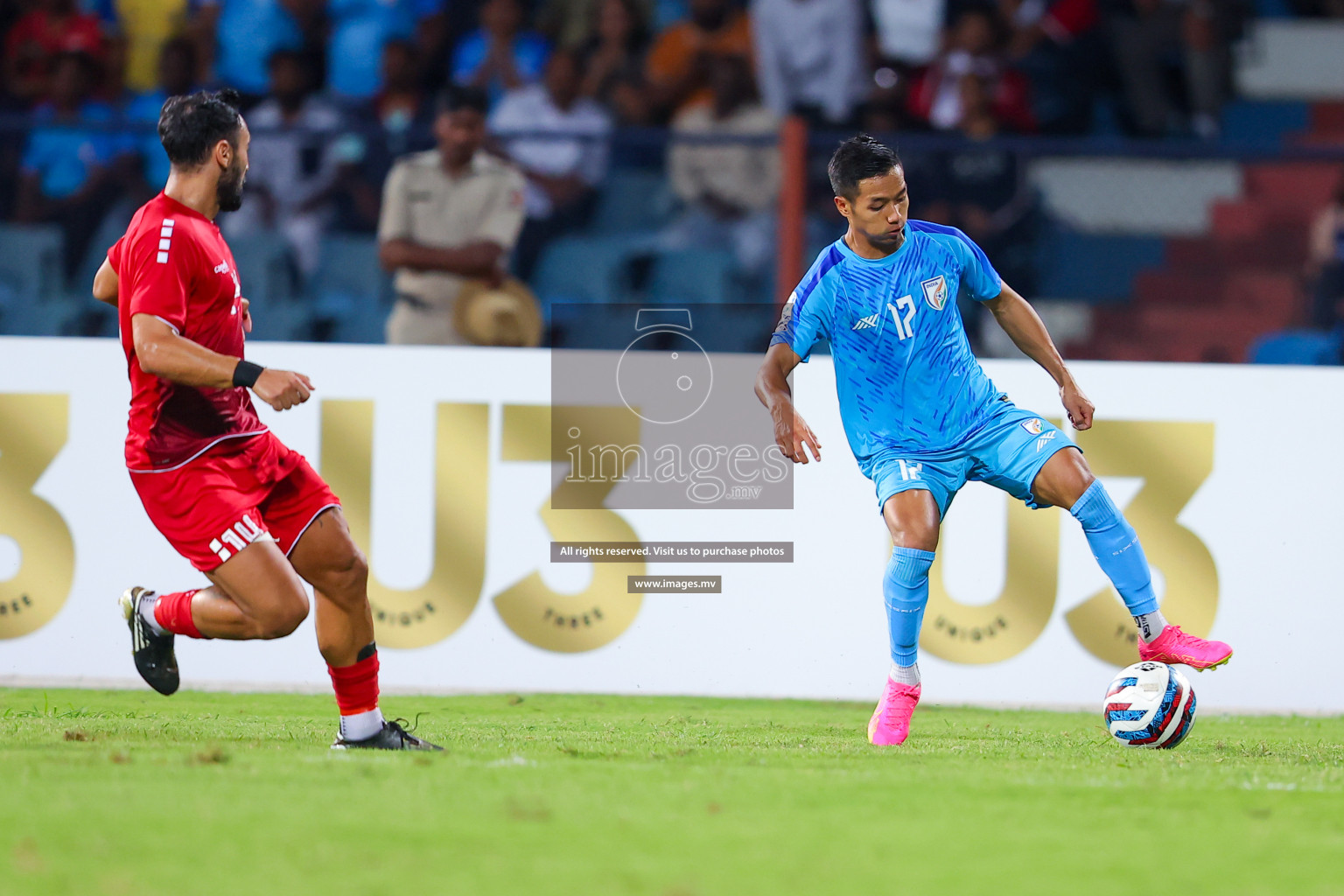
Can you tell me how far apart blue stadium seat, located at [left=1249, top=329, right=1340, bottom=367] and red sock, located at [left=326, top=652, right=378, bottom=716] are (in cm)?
561

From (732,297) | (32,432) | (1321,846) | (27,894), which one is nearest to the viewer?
(27,894)

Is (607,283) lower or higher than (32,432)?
higher

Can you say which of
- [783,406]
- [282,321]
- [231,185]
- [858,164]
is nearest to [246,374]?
[231,185]

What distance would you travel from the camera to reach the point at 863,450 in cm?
632

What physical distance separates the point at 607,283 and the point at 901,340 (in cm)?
319

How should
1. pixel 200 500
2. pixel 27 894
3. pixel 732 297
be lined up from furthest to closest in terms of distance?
pixel 732 297 → pixel 200 500 → pixel 27 894

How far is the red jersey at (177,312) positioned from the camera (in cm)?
512

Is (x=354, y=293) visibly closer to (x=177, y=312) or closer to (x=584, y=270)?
(x=584, y=270)

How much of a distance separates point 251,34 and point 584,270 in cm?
470

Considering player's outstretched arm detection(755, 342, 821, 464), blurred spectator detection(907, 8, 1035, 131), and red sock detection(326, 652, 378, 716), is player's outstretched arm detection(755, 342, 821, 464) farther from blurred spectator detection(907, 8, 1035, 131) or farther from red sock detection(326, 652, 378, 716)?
blurred spectator detection(907, 8, 1035, 131)

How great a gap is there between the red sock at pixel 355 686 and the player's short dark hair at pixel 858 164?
2540 millimetres

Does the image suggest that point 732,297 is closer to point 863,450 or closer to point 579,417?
point 579,417

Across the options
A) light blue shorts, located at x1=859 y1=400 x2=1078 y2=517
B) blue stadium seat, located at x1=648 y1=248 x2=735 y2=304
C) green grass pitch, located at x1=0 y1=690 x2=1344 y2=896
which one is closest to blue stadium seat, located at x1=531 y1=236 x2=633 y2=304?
blue stadium seat, located at x1=648 y1=248 x2=735 y2=304

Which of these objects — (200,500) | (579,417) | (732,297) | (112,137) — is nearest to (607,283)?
(732,297)
